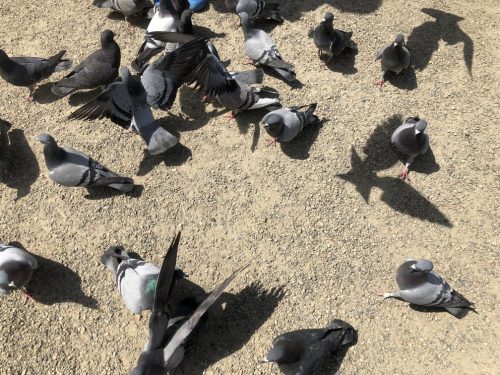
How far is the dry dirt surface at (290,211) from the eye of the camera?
4.91 metres

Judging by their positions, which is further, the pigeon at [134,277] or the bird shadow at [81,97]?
the bird shadow at [81,97]

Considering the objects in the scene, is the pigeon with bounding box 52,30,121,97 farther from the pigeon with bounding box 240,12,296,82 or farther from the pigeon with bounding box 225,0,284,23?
the pigeon with bounding box 225,0,284,23

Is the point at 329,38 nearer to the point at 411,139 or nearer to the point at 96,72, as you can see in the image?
the point at 411,139

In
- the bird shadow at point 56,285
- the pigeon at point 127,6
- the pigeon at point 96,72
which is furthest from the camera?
the pigeon at point 127,6

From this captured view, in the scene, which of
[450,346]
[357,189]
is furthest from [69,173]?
[450,346]

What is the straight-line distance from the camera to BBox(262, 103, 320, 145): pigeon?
578 cm

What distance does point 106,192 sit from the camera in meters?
5.95

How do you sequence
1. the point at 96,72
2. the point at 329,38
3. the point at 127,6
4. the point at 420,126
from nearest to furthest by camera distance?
the point at 420,126, the point at 96,72, the point at 329,38, the point at 127,6

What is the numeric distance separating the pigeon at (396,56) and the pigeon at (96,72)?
4.22m

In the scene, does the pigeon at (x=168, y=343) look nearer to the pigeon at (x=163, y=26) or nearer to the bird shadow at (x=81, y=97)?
the bird shadow at (x=81, y=97)

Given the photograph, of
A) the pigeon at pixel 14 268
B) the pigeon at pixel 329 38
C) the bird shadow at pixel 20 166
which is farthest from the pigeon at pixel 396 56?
the pigeon at pixel 14 268

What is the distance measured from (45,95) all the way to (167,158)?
2521 mm

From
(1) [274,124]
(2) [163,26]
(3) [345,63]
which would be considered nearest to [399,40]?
(3) [345,63]

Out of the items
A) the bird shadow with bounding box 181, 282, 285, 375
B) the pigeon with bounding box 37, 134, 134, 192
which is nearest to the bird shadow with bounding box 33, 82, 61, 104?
the pigeon with bounding box 37, 134, 134, 192
